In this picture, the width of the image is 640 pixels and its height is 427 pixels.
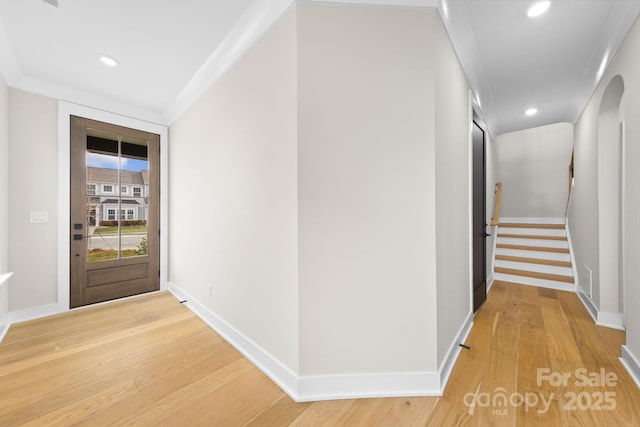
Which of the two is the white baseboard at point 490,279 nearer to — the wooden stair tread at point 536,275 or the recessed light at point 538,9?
the wooden stair tread at point 536,275

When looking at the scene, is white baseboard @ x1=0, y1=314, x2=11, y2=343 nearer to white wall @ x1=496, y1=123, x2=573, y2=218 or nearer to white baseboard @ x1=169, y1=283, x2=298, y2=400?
white baseboard @ x1=169, y1=283, x2=298, y2=400

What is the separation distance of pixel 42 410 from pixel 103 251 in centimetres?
205

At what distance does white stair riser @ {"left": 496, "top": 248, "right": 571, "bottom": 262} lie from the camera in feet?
12.3

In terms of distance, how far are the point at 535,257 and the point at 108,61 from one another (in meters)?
6.24

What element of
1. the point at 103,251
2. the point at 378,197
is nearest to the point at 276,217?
the point at 378,197

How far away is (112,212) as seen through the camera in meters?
3.07

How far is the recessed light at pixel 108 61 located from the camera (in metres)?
2.30

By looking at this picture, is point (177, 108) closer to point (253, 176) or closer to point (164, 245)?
point (164, 245)

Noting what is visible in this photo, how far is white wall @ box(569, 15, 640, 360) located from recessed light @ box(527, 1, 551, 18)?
638 millimetres

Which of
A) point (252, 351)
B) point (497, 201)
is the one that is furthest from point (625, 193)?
point (252, 351)

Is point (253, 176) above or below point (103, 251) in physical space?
above

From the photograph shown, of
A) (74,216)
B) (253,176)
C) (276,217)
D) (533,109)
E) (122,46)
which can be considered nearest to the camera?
(276,217)

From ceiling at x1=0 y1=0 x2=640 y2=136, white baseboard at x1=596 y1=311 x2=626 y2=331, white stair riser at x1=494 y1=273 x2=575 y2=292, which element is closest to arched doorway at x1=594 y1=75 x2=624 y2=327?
white baseboard at x1=596 y1=311 x2=626 y2=331

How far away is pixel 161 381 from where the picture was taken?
165 cm
